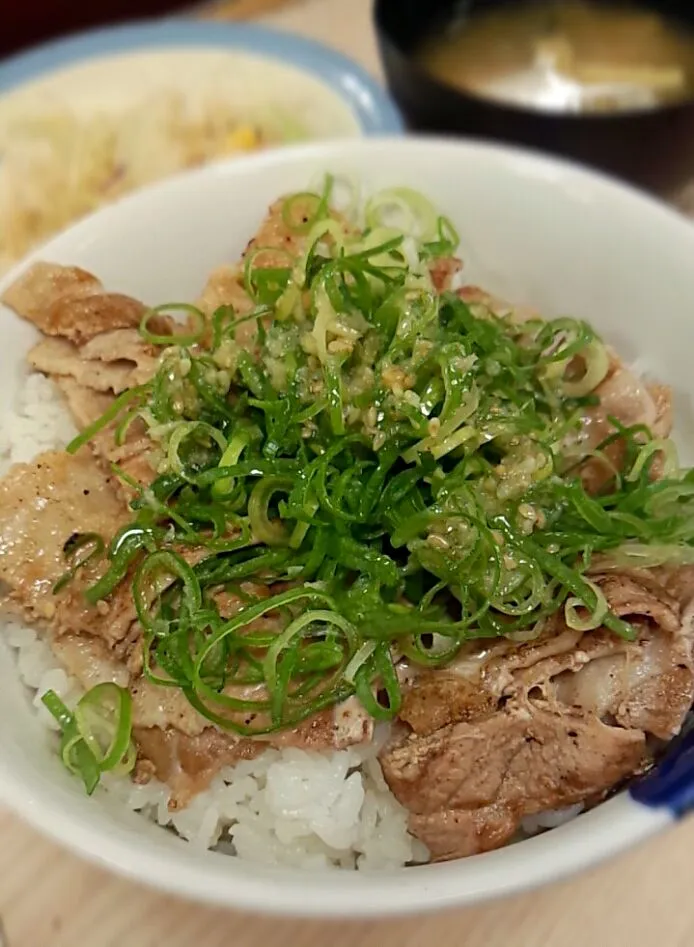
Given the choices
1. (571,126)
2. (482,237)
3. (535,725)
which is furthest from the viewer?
(571,126)

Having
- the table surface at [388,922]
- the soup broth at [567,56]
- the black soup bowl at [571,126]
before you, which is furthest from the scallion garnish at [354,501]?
the soup broth at [567,56]

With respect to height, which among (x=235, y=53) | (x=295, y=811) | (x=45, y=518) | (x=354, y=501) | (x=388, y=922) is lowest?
(x=388, y=922)

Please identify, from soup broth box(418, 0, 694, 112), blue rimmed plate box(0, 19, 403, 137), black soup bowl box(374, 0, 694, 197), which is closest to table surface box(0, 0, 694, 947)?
black soup bowl box(374, 0, 694, 197)

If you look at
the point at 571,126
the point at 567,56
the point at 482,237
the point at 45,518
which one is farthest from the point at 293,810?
the point at 567,56

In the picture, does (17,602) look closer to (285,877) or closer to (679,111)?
(285,877)

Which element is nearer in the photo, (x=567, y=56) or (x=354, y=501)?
(x=354, y=501)

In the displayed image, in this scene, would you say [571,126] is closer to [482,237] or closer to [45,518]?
[482,237]

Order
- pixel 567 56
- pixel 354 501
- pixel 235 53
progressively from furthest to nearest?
pixel 235 53 → pixel 567 56 → pixel 354 501
